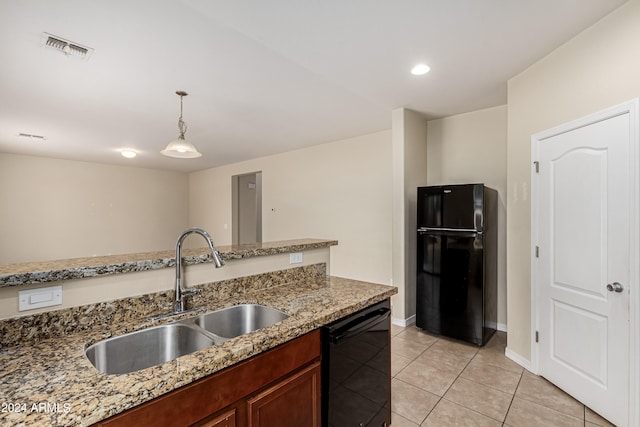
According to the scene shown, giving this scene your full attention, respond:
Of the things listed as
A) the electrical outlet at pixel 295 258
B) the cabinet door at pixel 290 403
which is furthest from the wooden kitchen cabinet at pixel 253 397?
the electrical outlet at pixel 295 258

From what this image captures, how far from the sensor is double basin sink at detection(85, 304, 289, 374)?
3.83ft

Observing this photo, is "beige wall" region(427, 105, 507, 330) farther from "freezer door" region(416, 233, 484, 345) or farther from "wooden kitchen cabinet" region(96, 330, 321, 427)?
"wooden kitchen cabinet" region(96, 330, 321, 427)

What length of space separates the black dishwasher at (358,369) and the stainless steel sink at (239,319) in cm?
31

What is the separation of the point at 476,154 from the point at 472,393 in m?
2.68

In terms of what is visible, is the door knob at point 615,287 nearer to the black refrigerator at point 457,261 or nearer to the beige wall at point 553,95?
the beige wall at point 553,95

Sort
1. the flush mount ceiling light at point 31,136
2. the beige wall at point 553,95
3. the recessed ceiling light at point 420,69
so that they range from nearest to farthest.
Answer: the beige wall at point 553,95 < the recessed ceiling light at point 420,69 < the flush mount ceiling light at point 31,136

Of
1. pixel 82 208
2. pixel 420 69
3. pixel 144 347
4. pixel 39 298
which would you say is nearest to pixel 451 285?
pixel 420 69

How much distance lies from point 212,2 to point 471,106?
301 centimetres

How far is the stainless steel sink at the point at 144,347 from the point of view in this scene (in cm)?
115

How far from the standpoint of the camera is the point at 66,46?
7.20ft

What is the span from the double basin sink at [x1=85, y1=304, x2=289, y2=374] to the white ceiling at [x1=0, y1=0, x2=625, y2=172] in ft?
6.00

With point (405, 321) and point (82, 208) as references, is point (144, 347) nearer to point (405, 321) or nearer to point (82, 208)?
point (405, 321)

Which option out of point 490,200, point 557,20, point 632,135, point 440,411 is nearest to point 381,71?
point 557,20

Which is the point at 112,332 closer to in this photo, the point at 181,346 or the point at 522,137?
the point at 181,346
